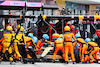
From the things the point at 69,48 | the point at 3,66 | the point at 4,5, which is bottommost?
the point at 3,66

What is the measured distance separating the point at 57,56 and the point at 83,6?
72.3 feet

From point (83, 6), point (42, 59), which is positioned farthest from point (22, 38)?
point (83, 6)

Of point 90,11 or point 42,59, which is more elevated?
point 90,11

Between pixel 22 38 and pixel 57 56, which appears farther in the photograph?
pixel 57 56

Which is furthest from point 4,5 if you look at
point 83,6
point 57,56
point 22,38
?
point 83,6

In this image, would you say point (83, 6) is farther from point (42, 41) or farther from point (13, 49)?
point (13, 49)

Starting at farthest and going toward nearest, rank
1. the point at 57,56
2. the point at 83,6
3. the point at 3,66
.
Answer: the point at 83,6 → the point at 57,56 → the point at 3,66

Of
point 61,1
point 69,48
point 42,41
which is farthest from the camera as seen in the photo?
point 61,1

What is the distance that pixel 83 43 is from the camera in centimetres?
1029

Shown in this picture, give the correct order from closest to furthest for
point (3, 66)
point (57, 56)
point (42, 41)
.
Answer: point (3, 66)
point (57, 56)
point (42, 41)

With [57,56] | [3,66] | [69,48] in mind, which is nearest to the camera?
[3,66]

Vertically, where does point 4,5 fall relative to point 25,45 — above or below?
above

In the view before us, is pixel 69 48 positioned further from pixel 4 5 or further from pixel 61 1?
pixel 61 1

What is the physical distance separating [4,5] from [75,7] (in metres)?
20.1
